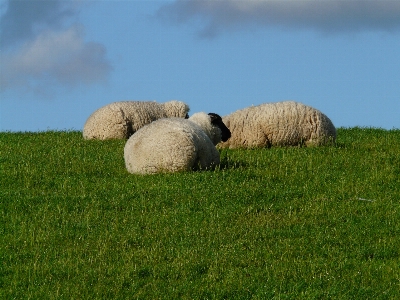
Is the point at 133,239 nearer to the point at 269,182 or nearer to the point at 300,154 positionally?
the point at 269,182

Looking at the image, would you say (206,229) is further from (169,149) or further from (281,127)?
(281,127)

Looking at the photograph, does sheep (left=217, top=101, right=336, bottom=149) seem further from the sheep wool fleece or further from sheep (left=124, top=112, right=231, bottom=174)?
the sheep wool fleece

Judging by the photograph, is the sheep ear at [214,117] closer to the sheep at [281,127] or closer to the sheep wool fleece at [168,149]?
the sheep at [281,127]

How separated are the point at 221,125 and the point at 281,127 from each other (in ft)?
6.10

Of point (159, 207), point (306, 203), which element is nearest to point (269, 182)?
point (306, 203)

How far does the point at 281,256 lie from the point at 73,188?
5.86 m

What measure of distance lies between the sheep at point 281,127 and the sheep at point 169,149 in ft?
13.2

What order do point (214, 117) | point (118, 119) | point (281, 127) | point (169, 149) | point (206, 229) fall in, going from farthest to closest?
point (118, 119), point (281, 127), point (214, 117), point (169, 149), point (206, 229)

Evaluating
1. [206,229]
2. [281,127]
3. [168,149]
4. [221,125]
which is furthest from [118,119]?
[206,229]

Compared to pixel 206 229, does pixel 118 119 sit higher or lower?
higher

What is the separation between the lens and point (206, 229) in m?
12.6

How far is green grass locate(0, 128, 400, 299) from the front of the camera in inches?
400

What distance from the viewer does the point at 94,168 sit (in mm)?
17734

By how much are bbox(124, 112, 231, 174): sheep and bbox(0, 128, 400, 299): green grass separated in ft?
1.38
